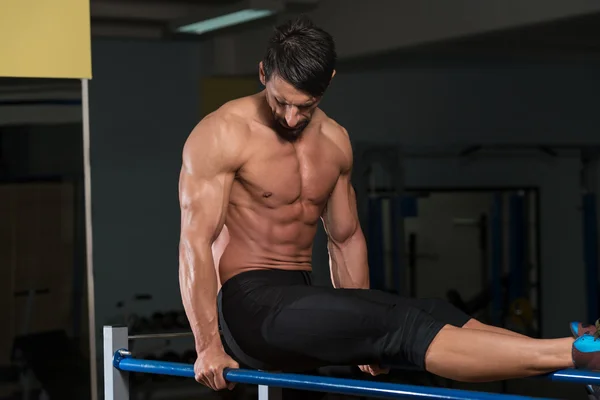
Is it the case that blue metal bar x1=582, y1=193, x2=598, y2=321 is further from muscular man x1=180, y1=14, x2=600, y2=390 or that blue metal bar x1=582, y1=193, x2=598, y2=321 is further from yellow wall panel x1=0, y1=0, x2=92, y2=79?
muscular man x1=180, y1=14, x2=600, y2=390

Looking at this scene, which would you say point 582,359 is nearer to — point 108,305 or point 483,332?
point 483,332

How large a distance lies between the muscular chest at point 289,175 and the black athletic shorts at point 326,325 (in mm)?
221

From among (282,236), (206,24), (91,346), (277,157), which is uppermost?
(206,24)

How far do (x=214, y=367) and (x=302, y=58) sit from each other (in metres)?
0.75

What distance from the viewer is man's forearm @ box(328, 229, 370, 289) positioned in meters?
2.88

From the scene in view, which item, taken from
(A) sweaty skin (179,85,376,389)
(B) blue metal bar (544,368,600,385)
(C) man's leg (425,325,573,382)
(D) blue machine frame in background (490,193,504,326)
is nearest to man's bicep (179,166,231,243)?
(A) sweaty skin (179,85,376,389)

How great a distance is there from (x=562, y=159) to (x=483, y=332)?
149 inches

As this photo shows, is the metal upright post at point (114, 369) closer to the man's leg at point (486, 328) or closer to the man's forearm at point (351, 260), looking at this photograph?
the man's forearm at point (351, 260)

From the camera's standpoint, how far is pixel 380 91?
5742 mm

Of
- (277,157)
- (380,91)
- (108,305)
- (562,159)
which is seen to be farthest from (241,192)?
(562,159)

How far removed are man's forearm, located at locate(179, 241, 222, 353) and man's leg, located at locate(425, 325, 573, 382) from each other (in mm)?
565

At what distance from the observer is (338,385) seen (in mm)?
2270

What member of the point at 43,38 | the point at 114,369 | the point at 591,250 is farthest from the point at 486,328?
the point at 591,250

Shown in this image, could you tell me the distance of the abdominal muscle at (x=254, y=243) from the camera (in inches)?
106
